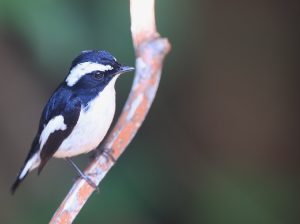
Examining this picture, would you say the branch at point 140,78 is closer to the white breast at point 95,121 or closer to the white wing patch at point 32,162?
the white breast at point 95,121

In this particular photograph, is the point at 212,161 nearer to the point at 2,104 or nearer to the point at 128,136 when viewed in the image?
the point at 128,136

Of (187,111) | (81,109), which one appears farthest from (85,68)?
(187,111)

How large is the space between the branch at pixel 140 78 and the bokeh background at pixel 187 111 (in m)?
0.25

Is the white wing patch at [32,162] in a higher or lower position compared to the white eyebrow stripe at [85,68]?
lower

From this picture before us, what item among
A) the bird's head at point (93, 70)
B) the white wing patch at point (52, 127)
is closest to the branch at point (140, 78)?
the bird's head at point (93, 70)

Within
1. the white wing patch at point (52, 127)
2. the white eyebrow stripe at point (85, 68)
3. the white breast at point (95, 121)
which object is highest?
the white eyebrow stripe at point (85, 68)

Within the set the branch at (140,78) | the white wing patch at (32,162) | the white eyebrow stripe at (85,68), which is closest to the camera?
the branch at (140,78)

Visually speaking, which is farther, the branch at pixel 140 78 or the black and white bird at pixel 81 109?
the black and white bird at pixel 81 109

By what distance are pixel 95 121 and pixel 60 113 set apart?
0.11m

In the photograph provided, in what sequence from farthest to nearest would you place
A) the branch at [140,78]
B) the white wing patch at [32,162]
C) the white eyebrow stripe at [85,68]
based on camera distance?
the white wing patch at [32,162] → the white eyebrow stripe at [85,68] → the branch at [140,78]

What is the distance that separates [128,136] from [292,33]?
0.62 metres

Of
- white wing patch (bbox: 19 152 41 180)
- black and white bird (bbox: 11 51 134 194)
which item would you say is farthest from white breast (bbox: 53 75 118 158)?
white wing patch (bbox: 19 152 41 180)

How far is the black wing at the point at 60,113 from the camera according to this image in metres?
0.85

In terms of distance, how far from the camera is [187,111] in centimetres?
122
